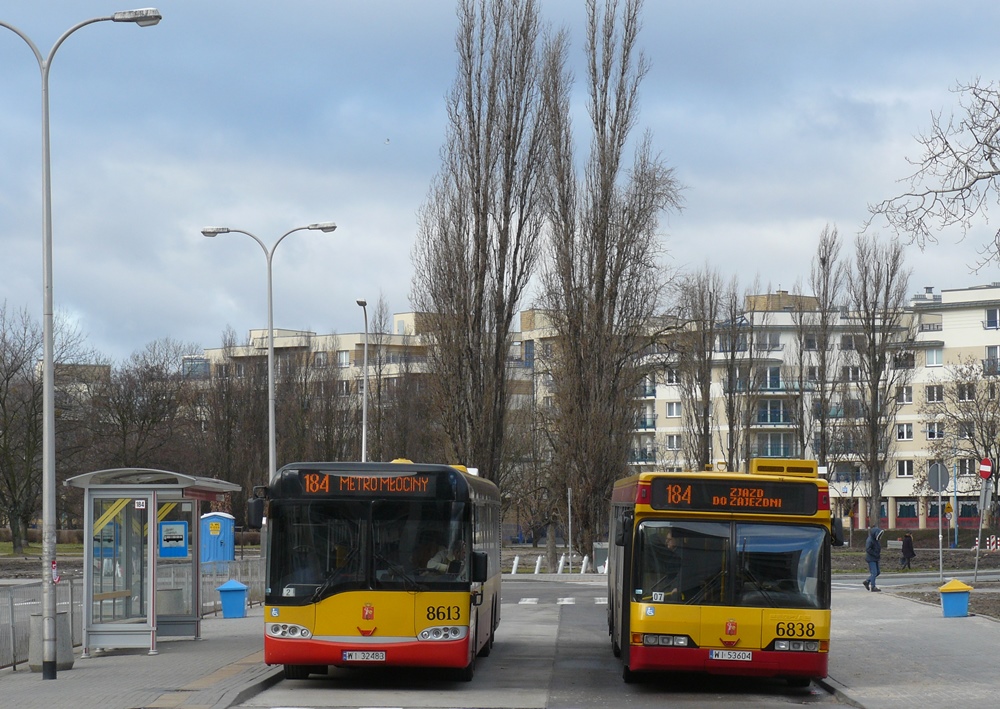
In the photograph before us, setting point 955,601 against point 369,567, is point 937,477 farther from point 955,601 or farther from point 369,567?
point 369,567

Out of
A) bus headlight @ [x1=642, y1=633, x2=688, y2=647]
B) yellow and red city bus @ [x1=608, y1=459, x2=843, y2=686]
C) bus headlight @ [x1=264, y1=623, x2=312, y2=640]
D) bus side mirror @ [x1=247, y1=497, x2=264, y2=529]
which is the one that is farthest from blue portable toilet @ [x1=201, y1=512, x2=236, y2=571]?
bus headlight @ [x1=642, y1=633, x2=688, y2=647]

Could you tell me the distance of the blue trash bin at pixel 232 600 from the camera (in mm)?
26062

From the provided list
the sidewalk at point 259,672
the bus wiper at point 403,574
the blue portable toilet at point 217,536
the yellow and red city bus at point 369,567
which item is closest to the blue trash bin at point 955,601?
the sidewalk at point 259,672

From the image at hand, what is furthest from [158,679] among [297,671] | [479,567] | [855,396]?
[855,396]

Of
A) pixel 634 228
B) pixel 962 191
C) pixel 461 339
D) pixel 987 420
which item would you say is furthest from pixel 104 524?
pixel 987 420

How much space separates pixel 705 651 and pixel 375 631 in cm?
359

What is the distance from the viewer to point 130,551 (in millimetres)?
19312

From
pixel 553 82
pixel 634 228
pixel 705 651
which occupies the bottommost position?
pixel 705 651

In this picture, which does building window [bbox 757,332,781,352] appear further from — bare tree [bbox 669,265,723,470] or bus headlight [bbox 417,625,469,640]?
bus headlight [bbox 417,625,469,640]

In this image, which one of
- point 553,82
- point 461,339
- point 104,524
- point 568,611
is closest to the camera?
point 104,524

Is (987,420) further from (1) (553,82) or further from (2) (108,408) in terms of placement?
(2) (108,408)

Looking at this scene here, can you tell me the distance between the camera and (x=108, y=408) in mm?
64500

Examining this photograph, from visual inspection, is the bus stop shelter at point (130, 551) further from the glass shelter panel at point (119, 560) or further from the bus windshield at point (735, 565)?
the bus windshield at point (735, 565)

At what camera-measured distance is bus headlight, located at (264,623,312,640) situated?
14920mm
